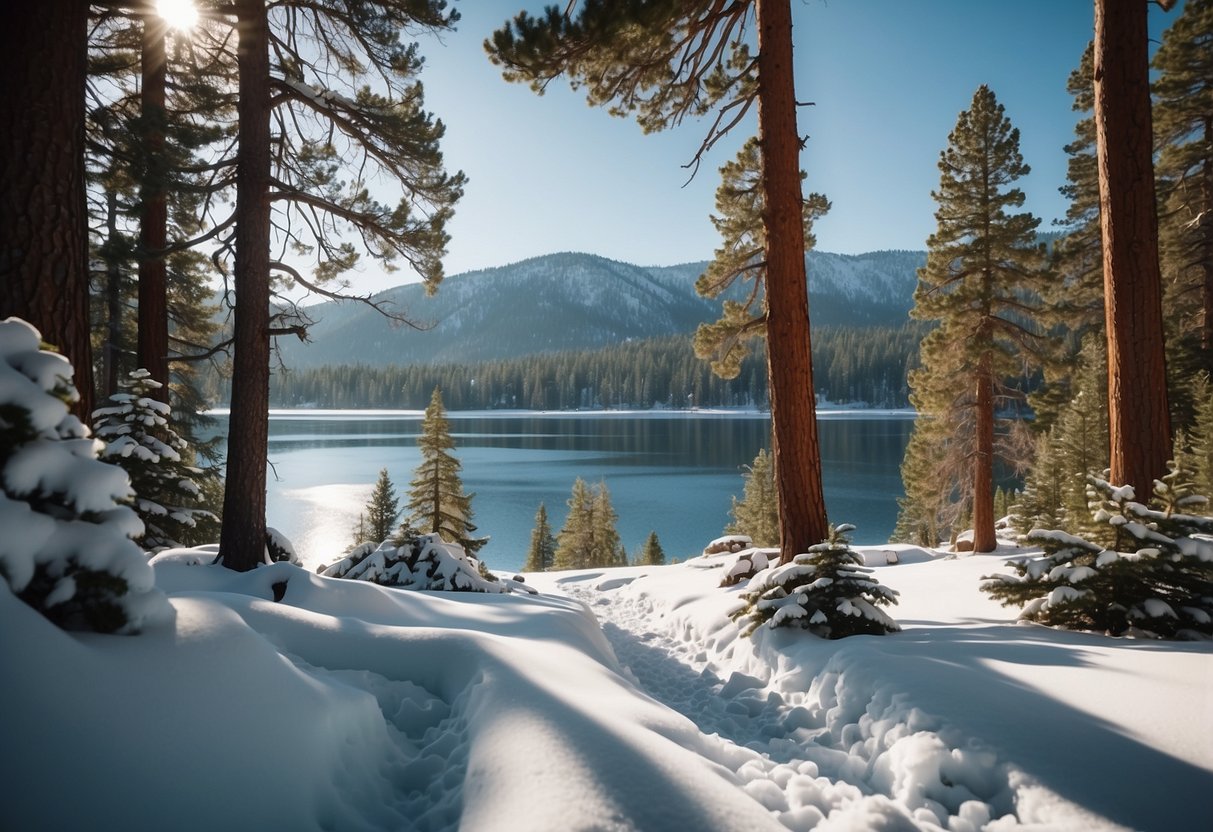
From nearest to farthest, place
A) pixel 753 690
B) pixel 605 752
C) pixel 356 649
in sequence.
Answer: pixel 605 752 → pixel 356 649 → pixel 753 690

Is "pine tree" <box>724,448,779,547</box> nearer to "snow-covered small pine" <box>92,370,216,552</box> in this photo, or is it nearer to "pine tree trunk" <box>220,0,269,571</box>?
"snow-covered small pine" <box>92,370,216,552</box>

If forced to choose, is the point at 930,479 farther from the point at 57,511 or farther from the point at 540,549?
the point at 540,549

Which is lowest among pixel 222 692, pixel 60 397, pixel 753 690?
pixel 753 690

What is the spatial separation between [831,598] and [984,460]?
1058 cm

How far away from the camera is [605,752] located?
2.07 meters

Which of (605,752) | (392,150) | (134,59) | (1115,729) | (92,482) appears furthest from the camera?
(134,59)

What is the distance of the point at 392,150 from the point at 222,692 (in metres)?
6.38

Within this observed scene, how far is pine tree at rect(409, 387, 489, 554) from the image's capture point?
17.5 metres

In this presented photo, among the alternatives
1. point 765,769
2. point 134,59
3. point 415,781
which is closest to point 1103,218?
point 765,769

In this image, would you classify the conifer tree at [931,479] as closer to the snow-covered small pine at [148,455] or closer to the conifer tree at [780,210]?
the conifer tree at [780,210]

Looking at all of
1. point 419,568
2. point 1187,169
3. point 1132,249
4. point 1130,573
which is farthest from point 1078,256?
point 419,568

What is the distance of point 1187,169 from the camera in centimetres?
1412

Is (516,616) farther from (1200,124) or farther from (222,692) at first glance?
(1200,124)

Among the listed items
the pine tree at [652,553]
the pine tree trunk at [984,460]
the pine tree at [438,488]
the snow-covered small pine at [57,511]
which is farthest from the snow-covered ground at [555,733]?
the pine tree at [652,553]
